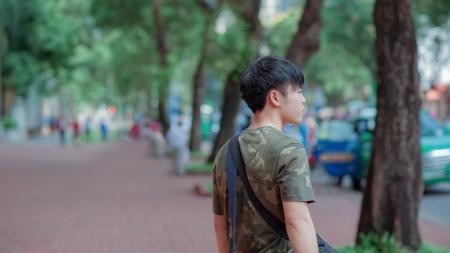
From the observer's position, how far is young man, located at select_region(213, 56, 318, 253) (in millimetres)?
2543

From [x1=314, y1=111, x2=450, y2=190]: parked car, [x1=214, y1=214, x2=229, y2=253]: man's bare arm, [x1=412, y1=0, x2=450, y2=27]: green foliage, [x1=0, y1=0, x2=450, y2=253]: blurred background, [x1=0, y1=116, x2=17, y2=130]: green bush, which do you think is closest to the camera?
[x1=214, y1=214, x2=229, y2=253]: man's bare arm

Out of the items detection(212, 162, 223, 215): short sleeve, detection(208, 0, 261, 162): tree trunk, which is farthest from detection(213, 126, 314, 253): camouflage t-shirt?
detection(208, 0, 261, 162): tree trunk

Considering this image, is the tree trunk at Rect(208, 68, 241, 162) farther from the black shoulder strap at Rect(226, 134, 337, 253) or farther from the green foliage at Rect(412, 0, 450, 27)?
the black shoulder strap at Rect(226, 134, 337, 253)

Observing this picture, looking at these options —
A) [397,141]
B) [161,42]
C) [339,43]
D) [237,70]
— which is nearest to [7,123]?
[161,42]

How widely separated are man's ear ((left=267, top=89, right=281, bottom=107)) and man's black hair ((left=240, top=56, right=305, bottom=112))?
12mm

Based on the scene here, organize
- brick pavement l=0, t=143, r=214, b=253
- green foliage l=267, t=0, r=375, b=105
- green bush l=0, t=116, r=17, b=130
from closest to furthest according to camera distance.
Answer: brick pavement l=0, t=143, r=214, b=253 < green foliage l=267, t=0, r=375, b=105 < green bush l=0, t=116, r=17, b=130

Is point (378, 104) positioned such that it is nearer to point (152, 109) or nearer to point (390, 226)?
point (390, 226)

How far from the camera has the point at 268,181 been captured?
2621 mm

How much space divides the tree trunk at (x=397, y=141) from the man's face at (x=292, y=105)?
4099 millimetres

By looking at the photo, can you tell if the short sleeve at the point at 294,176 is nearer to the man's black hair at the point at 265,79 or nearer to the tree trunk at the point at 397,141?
the man's black hair at the point at 265,79

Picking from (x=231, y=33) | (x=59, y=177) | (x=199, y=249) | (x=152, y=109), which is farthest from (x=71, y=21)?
(x=199, y=249)

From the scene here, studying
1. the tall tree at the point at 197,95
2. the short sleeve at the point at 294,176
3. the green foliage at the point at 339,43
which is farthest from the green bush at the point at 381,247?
the green foliage at the point at 339,43

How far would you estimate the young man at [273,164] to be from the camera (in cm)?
254

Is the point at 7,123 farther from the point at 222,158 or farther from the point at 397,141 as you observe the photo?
the point at 222,158
